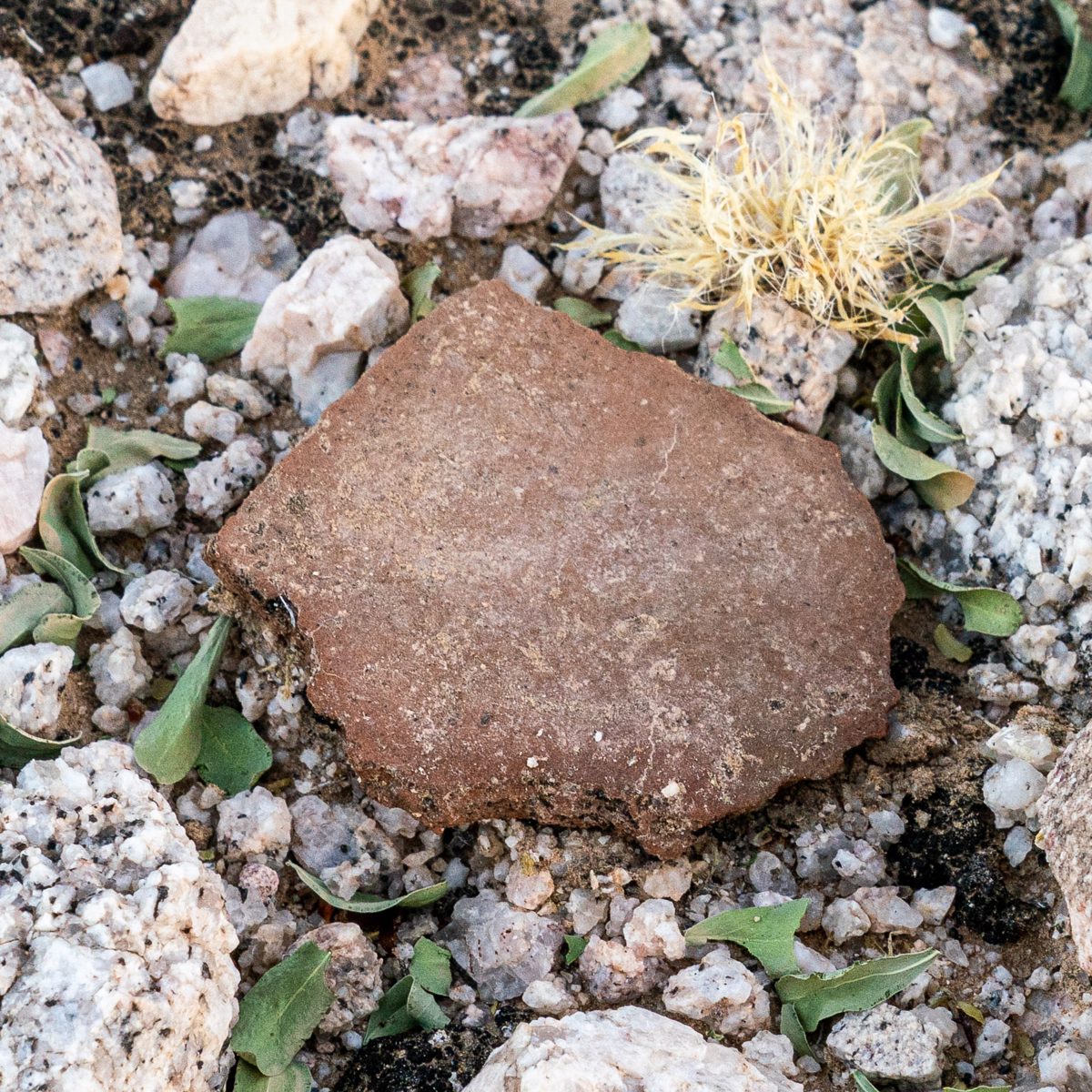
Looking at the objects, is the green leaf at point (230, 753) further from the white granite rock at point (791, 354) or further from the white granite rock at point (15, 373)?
the white granite rock at point (791, 354)

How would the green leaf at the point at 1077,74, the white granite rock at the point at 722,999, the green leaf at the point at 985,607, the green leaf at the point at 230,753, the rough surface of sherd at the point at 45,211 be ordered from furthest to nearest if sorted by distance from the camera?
1. the green leaf at the point at 1077,74
2. the rough surface of sherd at the point at 45,211
3. the green leaf at the point at 985,607
4. the green leaf at the point at 230,753
5. the white granite rock at the point at 722,999

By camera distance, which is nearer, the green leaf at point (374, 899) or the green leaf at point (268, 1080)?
the green leaf at point (268, 1080)

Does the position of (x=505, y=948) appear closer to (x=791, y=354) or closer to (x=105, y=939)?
(x=105, y=939)

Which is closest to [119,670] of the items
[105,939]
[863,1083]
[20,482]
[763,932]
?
[20,482]

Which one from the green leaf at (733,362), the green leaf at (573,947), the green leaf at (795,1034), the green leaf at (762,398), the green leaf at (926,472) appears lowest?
the green leaf at (795,1034)

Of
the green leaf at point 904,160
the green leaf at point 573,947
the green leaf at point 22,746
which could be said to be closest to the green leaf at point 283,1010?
the green leaf at point 573,947

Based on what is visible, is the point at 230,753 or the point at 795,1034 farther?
the point at 230,753

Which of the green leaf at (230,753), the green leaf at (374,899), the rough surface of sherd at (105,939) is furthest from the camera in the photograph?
the green leaf at (230,753)

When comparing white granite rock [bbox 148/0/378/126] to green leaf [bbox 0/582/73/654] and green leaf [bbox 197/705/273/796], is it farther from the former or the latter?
green leaf [bbox 197/705/273/796]
